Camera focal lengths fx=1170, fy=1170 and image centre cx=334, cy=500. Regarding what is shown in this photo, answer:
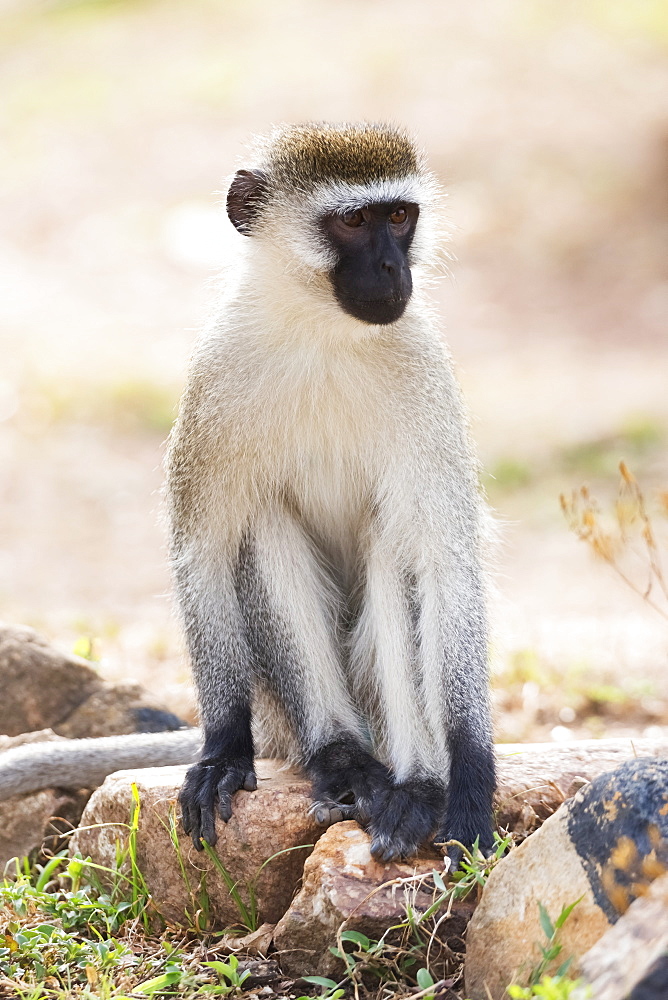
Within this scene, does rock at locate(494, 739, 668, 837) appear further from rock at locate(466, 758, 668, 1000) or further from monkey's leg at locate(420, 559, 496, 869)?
rock at locate(466, 758, 668, 1000)

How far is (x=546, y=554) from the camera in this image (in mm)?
9570

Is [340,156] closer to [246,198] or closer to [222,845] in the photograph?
[246,198]

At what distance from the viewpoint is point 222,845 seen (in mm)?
3666

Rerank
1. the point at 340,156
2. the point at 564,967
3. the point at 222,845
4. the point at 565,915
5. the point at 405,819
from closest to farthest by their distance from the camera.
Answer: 1. the point at 564,967
2. the point at 565,915
3. the point at 405,819
4. the point at 222,845
5. the point at 340,156

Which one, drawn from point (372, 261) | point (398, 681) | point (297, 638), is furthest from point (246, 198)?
point (398, 681)

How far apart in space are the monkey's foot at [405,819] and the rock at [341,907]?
0.16 ft

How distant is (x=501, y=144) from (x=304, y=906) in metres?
17.2

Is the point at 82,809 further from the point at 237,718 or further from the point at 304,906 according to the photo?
the point at 304,906

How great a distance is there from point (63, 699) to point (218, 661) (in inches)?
46.6

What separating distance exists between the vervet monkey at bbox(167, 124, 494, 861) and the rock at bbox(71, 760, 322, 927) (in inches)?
3.0

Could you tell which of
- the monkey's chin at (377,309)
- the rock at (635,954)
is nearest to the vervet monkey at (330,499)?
the monkey's chin at (377,309)

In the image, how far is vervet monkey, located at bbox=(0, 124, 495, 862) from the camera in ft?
12.7

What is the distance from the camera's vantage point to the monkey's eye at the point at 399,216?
396 centimetres

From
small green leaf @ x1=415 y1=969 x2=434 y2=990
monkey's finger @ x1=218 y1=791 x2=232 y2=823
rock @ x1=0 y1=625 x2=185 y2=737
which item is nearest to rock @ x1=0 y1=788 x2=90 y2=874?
rock @ x1=0 y1=625 x2=185 y2=737
